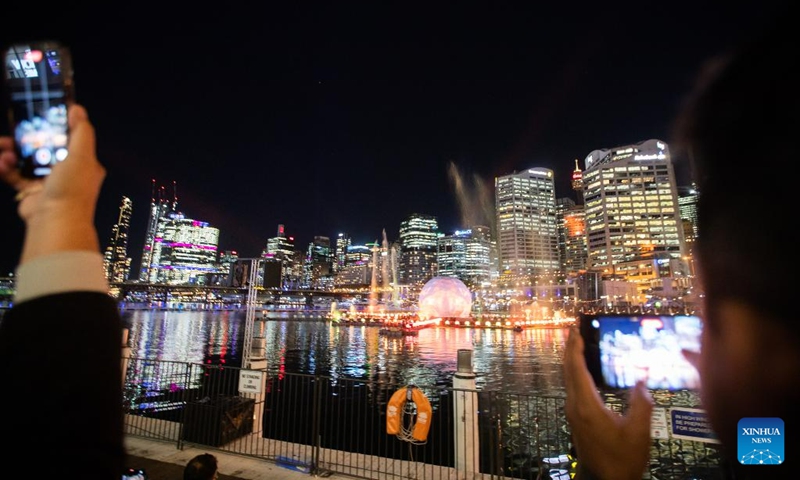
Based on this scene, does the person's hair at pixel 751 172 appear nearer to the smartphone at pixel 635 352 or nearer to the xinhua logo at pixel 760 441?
the xinhua logo at pixel 760 441

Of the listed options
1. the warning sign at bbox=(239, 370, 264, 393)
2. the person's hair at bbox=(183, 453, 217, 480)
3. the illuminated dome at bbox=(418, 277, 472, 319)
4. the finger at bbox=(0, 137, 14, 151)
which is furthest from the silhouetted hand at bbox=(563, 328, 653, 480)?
the illuminated dome at bbox=(418, 277, 472, 319)

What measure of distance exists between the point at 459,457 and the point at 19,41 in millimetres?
7999

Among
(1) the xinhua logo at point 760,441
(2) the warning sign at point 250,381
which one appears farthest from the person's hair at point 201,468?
(2) the warning sign at point 250,381

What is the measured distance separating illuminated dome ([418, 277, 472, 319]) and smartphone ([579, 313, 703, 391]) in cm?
6264

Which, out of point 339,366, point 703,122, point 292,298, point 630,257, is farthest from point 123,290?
point 630,257

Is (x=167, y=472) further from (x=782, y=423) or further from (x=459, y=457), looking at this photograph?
(x=782, y=423)

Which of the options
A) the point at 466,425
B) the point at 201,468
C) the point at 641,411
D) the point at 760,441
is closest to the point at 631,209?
the point at 466,425

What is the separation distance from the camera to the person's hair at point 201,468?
365 centimetres

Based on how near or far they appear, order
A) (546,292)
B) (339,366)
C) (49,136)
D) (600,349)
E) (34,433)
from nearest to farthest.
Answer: (34,433) < (49,136) < (600,349) < (339,366) < (546,292)

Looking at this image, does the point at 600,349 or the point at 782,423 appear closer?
the point at 782,423

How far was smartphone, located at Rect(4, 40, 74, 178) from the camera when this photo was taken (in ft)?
4.22

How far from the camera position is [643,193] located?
147 metres

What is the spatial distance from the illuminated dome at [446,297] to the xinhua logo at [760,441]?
210 feet

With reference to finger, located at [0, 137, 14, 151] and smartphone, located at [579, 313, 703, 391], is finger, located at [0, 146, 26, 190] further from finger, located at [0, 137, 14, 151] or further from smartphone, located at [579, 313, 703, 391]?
smartphone, located at [579, 313, 703, 391]
